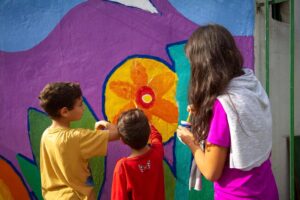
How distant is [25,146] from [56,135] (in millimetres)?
728

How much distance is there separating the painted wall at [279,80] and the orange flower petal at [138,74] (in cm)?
86

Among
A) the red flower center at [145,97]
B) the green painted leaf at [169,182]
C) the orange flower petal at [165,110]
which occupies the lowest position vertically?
the green painted leaf at [169,182]

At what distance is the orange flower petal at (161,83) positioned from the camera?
2.82 m

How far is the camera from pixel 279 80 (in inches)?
114

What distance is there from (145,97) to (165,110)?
0.59 ft

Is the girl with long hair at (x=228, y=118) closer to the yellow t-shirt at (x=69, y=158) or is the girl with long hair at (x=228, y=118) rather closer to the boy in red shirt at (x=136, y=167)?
the boy in red shirt at (x=136, y=167)

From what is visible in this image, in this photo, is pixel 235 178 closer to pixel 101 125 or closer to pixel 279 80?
pixel 101 125

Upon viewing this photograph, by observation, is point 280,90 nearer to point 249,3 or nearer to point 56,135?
point 249,3

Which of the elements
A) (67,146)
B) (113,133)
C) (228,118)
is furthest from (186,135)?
(67,146)

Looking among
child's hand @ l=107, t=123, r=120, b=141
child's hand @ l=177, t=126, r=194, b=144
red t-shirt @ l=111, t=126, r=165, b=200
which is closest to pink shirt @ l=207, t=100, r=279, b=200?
child's hand @ l=177, t=126, r=194, b=144

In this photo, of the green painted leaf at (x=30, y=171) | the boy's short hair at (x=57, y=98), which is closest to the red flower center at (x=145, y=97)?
the boy's short hair at (x=57, y=98)

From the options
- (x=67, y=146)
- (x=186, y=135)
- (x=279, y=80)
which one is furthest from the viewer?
(x=279, y=80)

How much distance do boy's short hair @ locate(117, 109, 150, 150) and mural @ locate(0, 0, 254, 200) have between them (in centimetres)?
57

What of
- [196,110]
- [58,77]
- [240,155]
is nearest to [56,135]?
[58,77]
